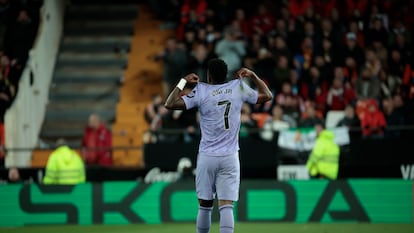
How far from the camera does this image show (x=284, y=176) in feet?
65.5

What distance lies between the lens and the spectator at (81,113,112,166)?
21438 mm

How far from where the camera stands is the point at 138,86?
24.8m

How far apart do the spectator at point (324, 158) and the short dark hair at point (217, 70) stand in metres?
7.63

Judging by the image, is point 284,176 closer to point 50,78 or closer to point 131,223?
point 131,223

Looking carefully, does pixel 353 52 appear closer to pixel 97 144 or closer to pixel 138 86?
pixel 138 86

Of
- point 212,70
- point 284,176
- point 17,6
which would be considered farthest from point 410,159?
point 17,6

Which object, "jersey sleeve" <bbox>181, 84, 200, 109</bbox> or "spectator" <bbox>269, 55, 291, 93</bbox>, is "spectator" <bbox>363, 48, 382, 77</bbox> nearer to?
"spectator" <bbox>269, 55, 291, 93</bbox>

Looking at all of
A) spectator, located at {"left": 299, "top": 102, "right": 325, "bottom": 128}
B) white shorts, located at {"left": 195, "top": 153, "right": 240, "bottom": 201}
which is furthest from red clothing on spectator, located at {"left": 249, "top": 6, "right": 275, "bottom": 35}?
white shorts, located at {"left": 195, "top": 153, "right": 240, "bottom": 201}

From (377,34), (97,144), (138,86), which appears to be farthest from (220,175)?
(138,86)

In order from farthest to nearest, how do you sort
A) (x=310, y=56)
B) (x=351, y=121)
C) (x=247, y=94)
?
A: (x=310, y=56), (x=351, y=121), (x=247, y=94)

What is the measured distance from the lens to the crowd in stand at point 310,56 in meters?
20.8

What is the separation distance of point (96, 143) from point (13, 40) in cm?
414

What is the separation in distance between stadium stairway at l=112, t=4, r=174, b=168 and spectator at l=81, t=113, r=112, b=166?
58 cm

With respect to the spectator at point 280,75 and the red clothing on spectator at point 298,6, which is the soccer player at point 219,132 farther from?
the red clothing on spectator at point 298,6
